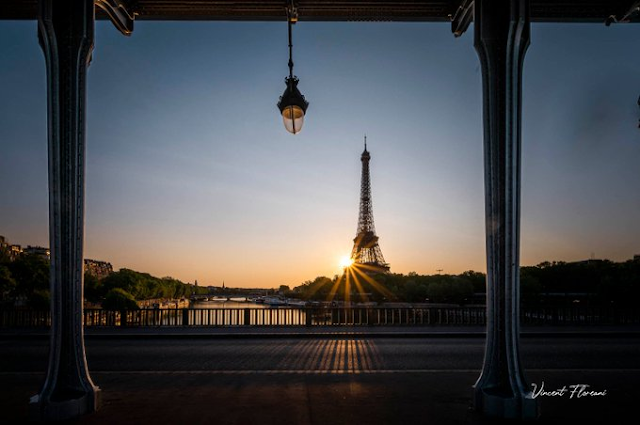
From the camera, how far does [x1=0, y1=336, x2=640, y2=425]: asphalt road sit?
6.35m

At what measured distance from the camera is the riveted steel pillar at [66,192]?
6.29m

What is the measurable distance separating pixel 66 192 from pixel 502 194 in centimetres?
558

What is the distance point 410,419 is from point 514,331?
1710mm

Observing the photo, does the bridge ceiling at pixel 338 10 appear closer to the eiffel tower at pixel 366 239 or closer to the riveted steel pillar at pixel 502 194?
the riveted steel pillar at pixel 502 194

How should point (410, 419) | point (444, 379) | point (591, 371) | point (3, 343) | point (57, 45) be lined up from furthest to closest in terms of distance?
point (3, 343) → point (591, 371) → point (444, 379) → point (57, 45) → point (410, 419)

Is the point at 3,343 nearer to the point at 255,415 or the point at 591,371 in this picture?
the point at 255,415

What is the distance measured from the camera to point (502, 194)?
6.38 m

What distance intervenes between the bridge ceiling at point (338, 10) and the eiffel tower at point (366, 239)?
8964 centimetres

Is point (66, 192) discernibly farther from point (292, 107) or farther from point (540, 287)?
point (540, 287)

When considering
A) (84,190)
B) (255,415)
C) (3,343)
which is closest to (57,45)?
(84,190)

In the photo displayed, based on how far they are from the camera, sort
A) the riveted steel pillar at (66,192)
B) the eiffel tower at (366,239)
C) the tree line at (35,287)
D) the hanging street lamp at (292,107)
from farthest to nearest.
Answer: the eiffel tower at (366,239), the tree line at (35,287), the hanging street lamp at (292,107), the riveted steel pillar at (66,192)

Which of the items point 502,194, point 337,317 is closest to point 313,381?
point 502,194

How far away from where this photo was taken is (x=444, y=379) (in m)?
8.62

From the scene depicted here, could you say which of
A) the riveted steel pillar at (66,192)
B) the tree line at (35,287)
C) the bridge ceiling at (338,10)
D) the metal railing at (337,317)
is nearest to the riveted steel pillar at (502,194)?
the bridge ceiling at (338,10)
